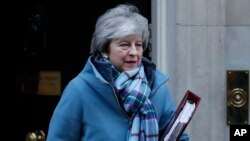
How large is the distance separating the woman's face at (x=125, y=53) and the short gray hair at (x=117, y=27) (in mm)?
22

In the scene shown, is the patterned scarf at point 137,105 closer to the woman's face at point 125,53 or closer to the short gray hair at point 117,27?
the woman's face at point 125,53

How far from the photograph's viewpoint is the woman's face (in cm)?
Result: 283

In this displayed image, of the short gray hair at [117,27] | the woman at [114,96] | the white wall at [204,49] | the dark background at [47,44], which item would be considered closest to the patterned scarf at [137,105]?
the woman at [114,96]

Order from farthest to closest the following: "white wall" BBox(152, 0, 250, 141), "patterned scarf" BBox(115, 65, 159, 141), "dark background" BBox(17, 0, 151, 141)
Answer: "dark background" BBox(17, 0, 151, 141)
"white wall" BBox(152, 0, 250, 141)
"patterned scarf" BBox(115, 65, 159, 141)

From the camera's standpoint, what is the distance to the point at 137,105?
9.18 ft

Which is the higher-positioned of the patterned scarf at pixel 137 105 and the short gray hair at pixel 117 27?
the short gray hair at pixel 117 27

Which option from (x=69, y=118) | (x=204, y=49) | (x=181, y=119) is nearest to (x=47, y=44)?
(x=204, y=49)

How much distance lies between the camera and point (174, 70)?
14.7 ft

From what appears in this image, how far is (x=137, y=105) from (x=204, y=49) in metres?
1.76

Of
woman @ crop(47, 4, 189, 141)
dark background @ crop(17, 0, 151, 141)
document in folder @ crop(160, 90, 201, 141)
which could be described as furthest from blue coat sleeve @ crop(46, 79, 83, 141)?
dark background @ crop(17, 0, 151, 141)

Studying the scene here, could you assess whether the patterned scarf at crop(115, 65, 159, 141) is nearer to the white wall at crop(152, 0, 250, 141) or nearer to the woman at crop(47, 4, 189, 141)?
the woman at crop(47, 4, 189, 141)

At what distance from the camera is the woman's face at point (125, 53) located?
9.30 feet

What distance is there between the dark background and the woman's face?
87.3 inches

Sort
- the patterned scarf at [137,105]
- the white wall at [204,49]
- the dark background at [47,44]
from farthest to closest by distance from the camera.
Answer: the dark background at [47,44]
the white wall at [204,49]
the patterned scarf at [137,105]
